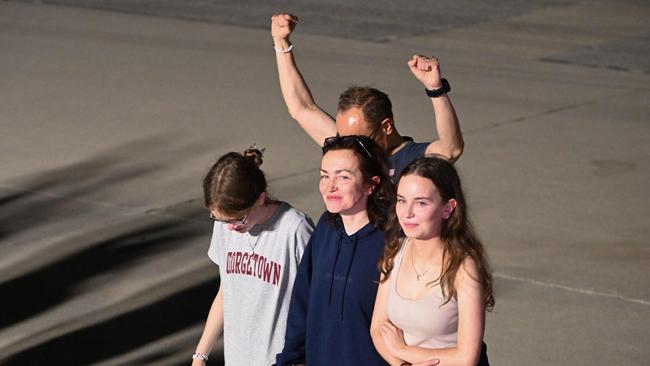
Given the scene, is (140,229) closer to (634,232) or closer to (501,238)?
(501,238)

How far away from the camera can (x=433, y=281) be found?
14.1ft

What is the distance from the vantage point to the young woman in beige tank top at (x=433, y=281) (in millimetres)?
4234

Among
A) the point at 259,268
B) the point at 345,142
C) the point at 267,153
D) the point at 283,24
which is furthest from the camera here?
the point at 267,153

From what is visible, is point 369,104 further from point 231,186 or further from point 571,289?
point 571,289

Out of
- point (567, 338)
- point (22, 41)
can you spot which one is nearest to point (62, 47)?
point (22, 41)

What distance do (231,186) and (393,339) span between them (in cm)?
81

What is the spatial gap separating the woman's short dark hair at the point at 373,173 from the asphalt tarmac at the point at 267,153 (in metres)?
2.68

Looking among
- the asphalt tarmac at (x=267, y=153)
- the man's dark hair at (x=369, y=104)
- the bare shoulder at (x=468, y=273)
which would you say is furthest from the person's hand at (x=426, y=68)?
the asphalt tarmac at (x=267, y=153)

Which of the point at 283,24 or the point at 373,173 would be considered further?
the point at 283,24

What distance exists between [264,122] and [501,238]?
12.4 feet

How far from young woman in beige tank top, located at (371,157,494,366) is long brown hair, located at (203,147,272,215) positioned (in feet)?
1.95

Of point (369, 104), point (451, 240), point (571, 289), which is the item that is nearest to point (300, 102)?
point (369, 104)

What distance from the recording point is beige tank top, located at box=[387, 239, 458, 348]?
14.0 ft

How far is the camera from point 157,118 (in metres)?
12.5
